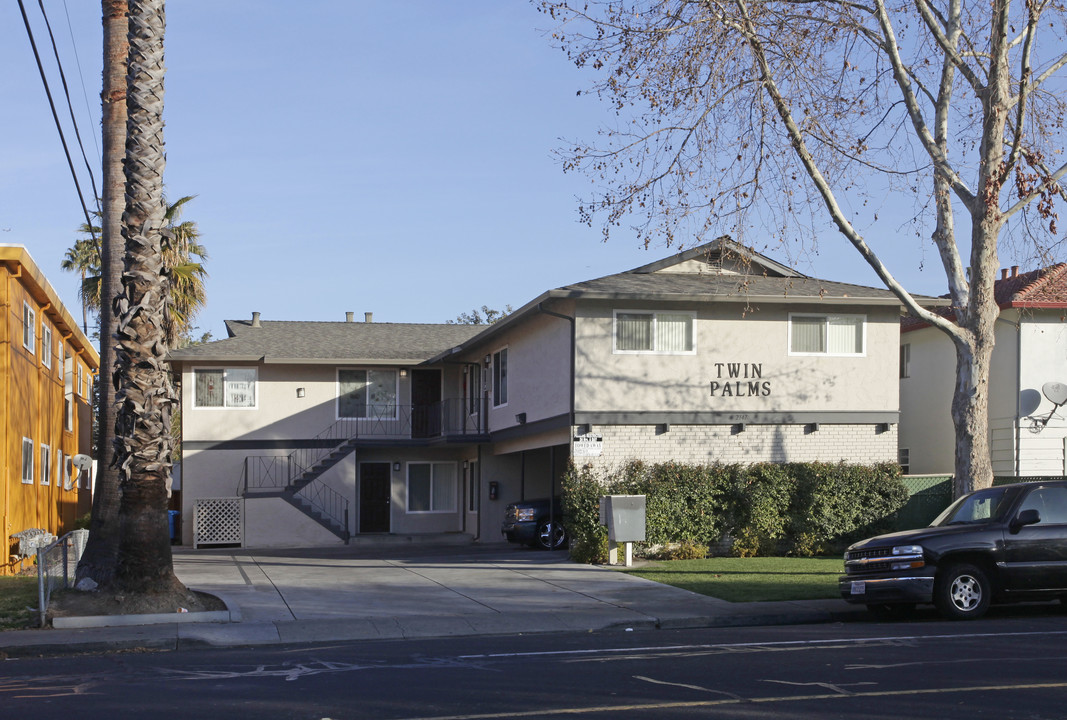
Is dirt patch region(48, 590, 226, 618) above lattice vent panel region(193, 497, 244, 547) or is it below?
above

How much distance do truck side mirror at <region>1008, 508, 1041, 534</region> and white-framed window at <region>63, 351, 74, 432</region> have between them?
25269 mm

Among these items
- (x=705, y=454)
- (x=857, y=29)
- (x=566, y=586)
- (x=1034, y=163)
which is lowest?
(x=566, y=586)

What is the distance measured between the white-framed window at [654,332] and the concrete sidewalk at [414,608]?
15.9ft

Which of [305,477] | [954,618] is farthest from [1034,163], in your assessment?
[305,477]

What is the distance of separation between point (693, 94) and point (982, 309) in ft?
18.7

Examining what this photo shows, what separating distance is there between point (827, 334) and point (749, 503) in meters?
4.42

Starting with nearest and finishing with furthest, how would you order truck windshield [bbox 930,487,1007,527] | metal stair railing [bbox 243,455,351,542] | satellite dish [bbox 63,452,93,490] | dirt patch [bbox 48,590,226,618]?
dirt patch [bbox 48,590,226,618], truck windshield [bbox 930,487,1007,527], satellite dish [bbox 63,452,93,490], metal stair railing [bbox 243,455,351,542]

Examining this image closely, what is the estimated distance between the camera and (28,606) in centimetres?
1471

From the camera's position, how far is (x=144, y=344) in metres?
14.3

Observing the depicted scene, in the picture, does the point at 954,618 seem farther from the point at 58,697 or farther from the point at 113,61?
the point at 113,61

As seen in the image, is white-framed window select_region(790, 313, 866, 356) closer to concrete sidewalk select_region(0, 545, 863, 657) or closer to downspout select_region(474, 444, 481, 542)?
concrete sidewalk select_region(0, 545, 863, 657)

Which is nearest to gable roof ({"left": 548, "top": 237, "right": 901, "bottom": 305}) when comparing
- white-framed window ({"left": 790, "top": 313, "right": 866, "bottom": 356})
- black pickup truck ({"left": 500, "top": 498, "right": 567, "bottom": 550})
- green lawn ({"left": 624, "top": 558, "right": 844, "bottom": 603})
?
white-framed window ({"left": 790, "top": 313, "right": 866, "bottom": 356})

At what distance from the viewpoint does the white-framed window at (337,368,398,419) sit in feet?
112

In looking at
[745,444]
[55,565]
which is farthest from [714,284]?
[55,565]
